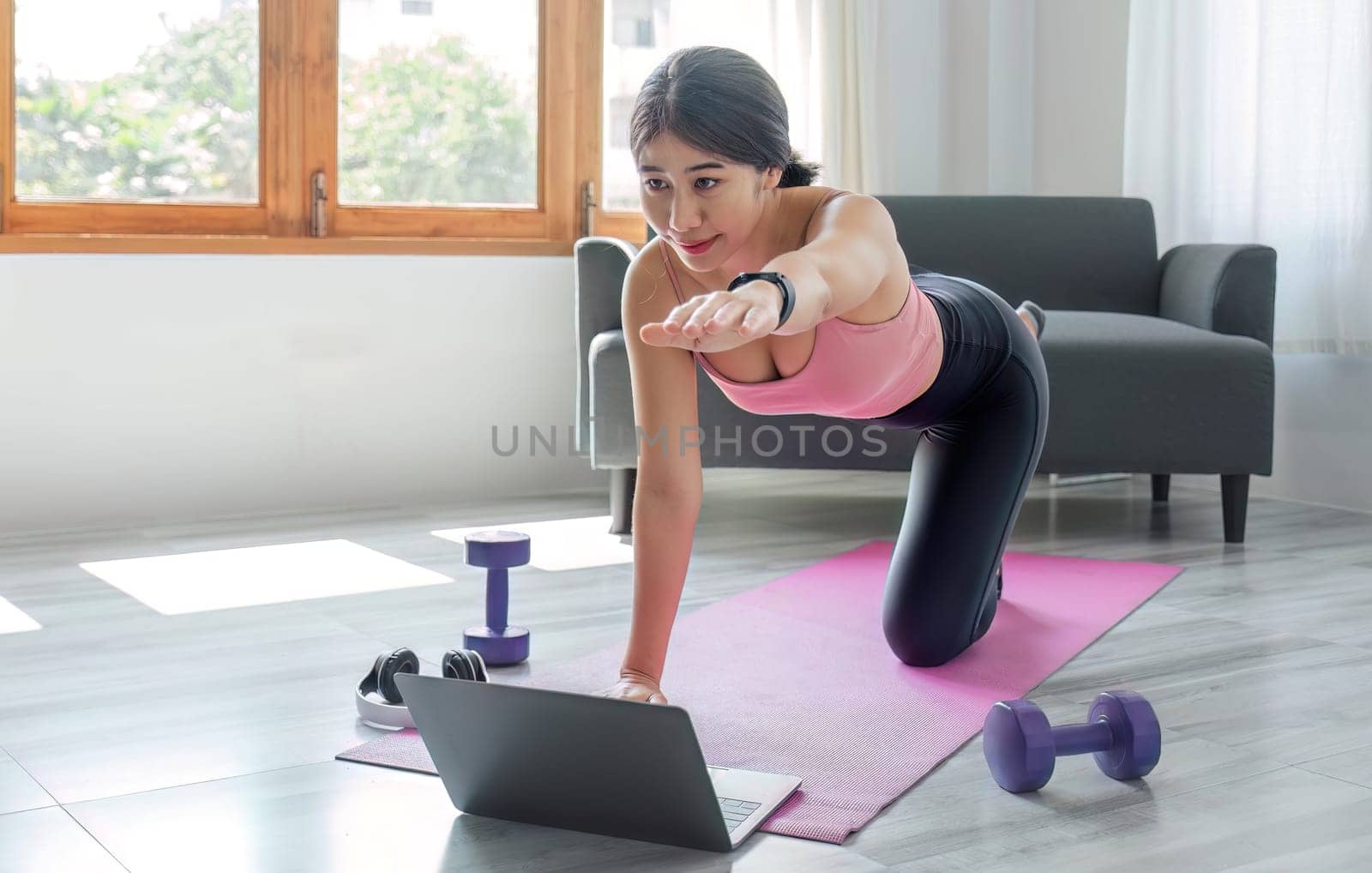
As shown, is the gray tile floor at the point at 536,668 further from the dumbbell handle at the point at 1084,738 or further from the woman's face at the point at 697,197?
the woman's face at the point at 697,197

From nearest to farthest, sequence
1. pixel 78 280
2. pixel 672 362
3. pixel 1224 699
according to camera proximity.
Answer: pixel 672 362 → pixel 1224 699 → pixel 78 280

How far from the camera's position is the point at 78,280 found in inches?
130

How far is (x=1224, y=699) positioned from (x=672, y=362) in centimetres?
96

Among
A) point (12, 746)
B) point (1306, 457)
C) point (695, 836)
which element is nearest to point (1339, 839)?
point (695, 836)

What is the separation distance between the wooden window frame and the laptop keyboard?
2432 millimetres

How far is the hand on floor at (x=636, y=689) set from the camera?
169 centimetres

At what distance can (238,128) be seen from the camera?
3.57m

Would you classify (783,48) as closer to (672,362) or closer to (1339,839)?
(672,362)

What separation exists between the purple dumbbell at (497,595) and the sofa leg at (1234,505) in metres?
1.79

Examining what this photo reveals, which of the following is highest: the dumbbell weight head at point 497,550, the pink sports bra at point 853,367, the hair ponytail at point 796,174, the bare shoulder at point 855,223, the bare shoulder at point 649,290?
the hair ponytail at point 796,174

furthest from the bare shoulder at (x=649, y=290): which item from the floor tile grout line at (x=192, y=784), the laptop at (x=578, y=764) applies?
the floor tile grout line at (x=192, y=784)

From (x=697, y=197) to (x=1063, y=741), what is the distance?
76 cm

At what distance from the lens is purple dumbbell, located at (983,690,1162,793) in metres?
1.60

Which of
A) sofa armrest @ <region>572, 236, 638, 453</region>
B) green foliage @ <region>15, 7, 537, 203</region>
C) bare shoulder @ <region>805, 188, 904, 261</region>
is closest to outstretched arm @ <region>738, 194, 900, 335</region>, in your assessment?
bare shoulder @ <region>805, 188, 904, 261</region>
